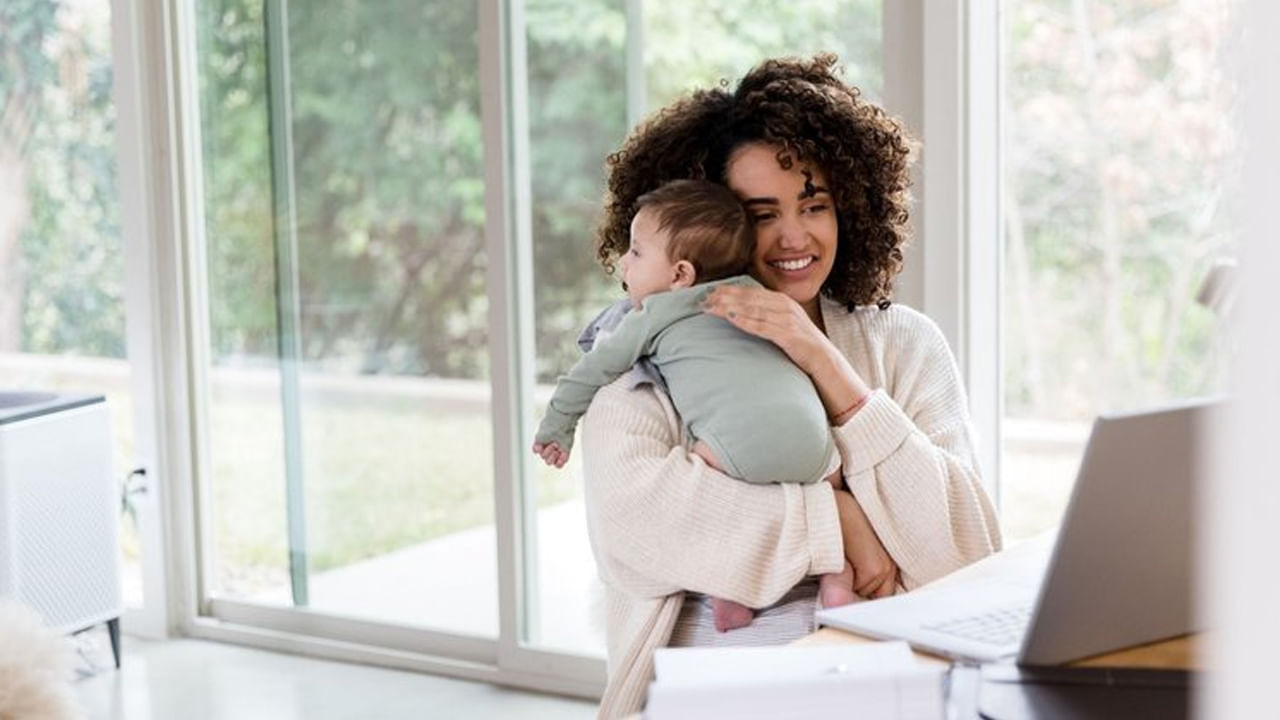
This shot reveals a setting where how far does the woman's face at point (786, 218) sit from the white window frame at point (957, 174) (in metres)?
0.93

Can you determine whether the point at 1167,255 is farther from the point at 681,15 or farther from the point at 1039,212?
the point at 681,15

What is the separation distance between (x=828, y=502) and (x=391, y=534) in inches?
86.8

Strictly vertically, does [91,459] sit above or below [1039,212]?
below

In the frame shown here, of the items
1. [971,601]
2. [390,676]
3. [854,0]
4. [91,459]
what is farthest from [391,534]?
[971,601]

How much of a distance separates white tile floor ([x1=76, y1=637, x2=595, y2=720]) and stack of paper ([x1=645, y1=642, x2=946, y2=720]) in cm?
239

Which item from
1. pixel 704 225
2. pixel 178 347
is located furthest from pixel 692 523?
pixel 178 347

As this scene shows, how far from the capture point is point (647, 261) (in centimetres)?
216

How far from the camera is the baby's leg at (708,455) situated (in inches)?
79.8

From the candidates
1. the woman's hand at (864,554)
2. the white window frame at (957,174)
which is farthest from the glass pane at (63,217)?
the woman's hand at (864,554)

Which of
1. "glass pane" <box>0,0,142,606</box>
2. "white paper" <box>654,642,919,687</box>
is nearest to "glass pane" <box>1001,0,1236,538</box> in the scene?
"white paper" <box>654,642,919,687</box>

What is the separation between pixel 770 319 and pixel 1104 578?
78cm

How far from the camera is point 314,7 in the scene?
396cm

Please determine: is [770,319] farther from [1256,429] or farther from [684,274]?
[1256,429]

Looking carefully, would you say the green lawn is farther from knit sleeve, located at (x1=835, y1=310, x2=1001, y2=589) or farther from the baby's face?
knit sleeve, located at (x1=835, y1=310, x2=1001, y2=589)
